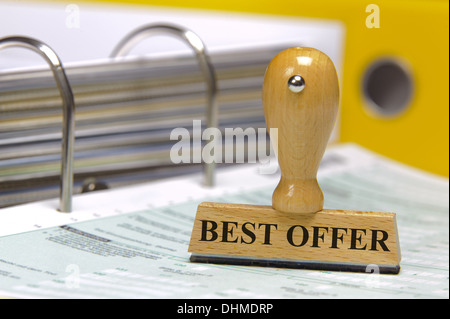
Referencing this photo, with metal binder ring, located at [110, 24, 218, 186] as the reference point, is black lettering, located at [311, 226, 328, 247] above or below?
below

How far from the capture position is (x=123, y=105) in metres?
0.86

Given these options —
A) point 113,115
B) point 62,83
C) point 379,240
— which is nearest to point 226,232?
point 379,240

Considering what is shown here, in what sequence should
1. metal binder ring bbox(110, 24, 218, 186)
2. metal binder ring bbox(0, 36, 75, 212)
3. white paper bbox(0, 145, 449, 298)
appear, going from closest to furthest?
white paper bbox(0, 145, 449, 298), metal binder ring bbox(0, 36, 75, 212), metal binder ring bbox(110, 24, 218, 186)

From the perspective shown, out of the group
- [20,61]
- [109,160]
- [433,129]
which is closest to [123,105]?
[109,160]

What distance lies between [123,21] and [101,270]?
2.14 feet

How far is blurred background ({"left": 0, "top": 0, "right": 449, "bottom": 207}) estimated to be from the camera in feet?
2.56

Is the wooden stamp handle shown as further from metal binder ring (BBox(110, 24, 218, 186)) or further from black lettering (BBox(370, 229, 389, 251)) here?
metal binder ring (BBox(110, 24, 218, 186))

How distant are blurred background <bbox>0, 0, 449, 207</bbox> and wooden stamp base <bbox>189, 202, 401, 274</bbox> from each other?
0.94 ft

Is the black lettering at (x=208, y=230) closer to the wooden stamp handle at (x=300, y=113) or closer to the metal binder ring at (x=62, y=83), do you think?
the wooden stamp handle at (x=300, y=113)

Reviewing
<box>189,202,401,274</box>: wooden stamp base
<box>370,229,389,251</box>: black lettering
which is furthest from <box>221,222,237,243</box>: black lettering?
<box>370,229,389,251</box>: black lettering

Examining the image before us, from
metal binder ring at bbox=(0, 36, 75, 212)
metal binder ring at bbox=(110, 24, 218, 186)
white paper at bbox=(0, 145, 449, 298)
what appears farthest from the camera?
metal binder ring at bbox=(110, 24, 218, 186)

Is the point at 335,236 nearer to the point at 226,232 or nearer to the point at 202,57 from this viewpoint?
the point at 226,232

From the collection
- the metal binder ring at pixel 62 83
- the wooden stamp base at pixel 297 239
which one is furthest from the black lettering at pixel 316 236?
the metal binder ring at pixel 62 83

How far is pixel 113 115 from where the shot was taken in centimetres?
85
